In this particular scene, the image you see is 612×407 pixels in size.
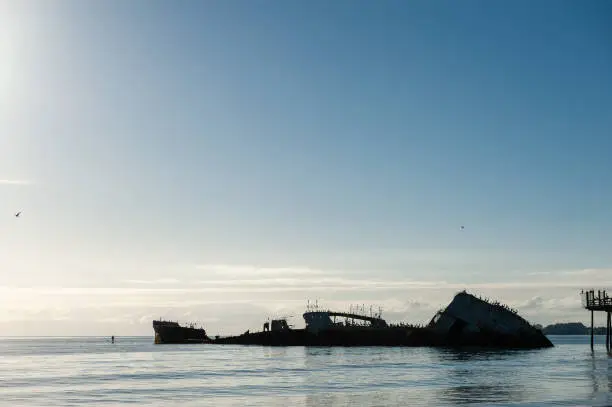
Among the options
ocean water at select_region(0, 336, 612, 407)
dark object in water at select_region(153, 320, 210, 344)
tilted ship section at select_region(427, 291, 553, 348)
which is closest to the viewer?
ocean water at select_region(0, 336, 612, 407)

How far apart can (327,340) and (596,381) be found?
8576 cm

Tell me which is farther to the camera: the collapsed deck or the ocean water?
the collapsed deck

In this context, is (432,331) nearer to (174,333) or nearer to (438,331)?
(438,331)

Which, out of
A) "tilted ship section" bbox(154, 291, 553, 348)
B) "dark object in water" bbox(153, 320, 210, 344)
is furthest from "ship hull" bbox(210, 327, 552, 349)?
"dark object in water" bbox(153, 320, 210, 344)

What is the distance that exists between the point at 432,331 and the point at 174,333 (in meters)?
79.2

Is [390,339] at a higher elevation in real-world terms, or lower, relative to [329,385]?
lower

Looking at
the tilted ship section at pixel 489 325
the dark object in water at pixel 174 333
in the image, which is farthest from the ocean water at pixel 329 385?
the dark object in water at pixel 174 333

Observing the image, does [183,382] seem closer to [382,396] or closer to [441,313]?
[382,396]

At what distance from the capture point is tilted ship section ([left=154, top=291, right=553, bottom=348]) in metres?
117

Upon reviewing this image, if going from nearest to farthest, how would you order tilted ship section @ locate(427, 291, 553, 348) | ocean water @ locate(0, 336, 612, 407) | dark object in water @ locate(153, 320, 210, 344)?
ocean water @ locate(0, 336, 612, 407), tilted ship section @ locate(427, 291, 553, 348), dark object in water @ locate(153, 320, 210, 344)

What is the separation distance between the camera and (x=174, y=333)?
182m

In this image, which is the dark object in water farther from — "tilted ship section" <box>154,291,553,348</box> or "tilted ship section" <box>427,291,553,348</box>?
"tilted ship section" <box>427,291,553,348</box>

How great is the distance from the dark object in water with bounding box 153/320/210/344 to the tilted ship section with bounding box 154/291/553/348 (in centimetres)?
2493

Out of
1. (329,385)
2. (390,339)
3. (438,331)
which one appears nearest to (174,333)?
(390,339)
